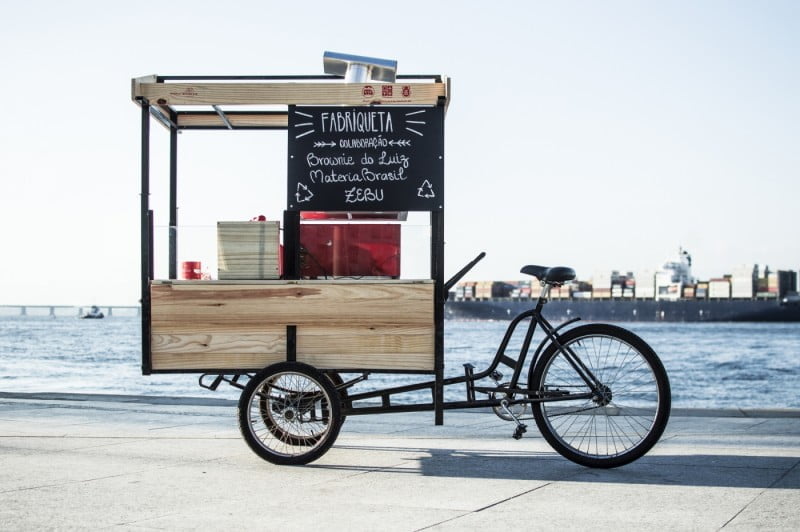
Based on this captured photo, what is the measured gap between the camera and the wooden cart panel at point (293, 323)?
5117 millimetres

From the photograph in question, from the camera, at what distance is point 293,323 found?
5.15 metres

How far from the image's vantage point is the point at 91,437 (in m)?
6.23

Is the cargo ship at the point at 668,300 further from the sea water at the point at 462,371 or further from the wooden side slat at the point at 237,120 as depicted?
the wooden side slat at the point at 237,120

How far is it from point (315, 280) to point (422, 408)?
0.91 metres

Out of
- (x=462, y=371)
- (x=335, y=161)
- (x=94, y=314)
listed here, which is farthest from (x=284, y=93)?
(x=94, y=314)

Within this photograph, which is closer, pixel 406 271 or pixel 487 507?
pixel 487 507

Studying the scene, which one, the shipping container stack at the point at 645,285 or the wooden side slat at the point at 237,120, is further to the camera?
the shipping container stack at the point at 645,285

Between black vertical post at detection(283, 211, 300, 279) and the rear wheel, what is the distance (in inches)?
20.6

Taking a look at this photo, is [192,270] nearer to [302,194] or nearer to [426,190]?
[302,194]

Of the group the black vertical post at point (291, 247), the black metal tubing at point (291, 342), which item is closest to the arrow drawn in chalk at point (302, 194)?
the black vertical post at point (291, 247)

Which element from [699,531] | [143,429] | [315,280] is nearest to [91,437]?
[143,429]

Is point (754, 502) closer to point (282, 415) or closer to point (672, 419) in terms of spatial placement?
point (282, 415)

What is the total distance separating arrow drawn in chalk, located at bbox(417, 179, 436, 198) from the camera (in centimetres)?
524

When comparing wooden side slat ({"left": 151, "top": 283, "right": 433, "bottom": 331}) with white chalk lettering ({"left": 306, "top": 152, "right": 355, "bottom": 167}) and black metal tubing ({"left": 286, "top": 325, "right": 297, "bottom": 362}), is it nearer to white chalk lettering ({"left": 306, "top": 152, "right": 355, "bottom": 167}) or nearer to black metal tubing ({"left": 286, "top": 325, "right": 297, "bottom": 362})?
black metal tubing ({"left": 286, "top": 325, "right": 297, "bottom": 362})
